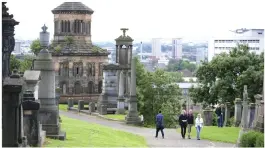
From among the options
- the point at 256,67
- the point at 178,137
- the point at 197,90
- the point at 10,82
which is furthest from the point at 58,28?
the point at 10,82

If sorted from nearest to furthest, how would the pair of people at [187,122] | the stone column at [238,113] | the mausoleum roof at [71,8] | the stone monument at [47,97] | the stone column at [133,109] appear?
the stone monument at [47,97]
the pair of people at [187,122]
the stone column at [238,113]
the stone column at [133,109]
the mausoleum roof at [71,8]

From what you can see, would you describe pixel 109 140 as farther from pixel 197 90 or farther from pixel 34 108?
pixel 197 90

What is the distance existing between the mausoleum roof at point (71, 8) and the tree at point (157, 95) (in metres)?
14.2

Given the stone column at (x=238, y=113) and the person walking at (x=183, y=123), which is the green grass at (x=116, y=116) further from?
the person walking at (x=183, y=123)

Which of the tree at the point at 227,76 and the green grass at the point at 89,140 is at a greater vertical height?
the tree at the point at 227,76

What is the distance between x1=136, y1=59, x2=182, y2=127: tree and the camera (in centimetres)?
5216

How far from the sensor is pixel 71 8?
77.0m

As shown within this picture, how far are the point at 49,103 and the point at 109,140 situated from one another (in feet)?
6.66

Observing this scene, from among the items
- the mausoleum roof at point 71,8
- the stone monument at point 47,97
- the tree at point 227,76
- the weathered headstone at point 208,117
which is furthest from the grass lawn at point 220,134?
the mausoleum roof at point 71,8

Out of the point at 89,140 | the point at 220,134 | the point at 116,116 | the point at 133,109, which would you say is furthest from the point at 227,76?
the point at 89,140

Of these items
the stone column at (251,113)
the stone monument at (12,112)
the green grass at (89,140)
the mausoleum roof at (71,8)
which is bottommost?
the green grass at (89,140)

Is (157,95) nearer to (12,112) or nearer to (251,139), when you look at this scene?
(251,139)

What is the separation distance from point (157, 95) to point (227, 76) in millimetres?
9824

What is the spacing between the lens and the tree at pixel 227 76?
149 ft
